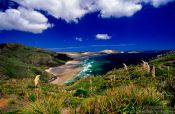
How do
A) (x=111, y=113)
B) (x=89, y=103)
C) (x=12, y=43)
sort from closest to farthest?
(x=111, y=113) → (x=89, y=103) → (x=12, y=43)

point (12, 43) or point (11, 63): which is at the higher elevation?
point (12, 43)

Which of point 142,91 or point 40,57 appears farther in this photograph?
point 40,57

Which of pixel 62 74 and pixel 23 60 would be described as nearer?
pixel 62 74

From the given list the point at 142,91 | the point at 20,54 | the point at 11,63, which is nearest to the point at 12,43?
the point at 20,54

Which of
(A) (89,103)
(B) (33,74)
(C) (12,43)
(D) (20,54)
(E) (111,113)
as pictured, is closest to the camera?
(E) (111,113)

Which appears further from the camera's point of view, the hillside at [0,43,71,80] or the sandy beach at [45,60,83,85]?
the hillside at [0,43,71,80]

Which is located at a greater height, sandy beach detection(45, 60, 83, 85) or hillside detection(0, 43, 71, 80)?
hillside detection(0, 43, 71, 80)

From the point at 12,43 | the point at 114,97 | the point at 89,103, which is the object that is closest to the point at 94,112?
the point at 89,103

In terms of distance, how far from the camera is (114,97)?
34.6 feet

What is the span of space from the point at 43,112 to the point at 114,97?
8.71 feet

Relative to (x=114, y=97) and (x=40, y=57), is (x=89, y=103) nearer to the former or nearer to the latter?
(x=114, y=97)

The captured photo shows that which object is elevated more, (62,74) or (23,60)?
(23,60)

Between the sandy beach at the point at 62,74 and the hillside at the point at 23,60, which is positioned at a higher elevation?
the hillside at the point at 23,60

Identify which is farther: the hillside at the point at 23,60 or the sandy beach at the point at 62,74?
the hillside at the point at 23,60
